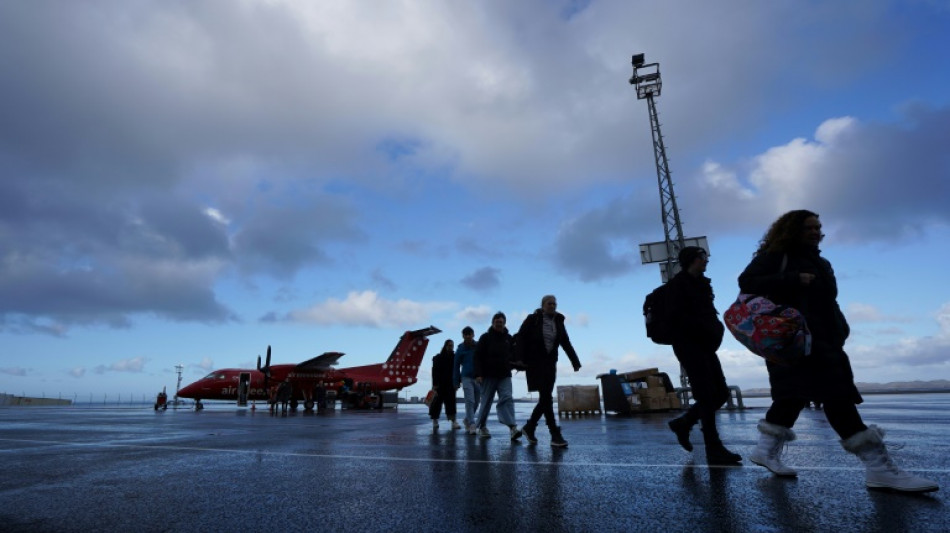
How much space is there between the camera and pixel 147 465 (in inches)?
168

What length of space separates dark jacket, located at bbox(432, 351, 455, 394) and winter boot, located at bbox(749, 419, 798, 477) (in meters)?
6.63

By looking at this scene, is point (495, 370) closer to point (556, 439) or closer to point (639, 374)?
point (556, 439)

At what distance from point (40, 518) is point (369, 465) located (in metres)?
2.16

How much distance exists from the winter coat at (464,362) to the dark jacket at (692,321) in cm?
448

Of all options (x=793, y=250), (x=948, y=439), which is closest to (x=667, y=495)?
(x=793, y=250)

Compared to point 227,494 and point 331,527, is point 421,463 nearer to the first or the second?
point 227,494

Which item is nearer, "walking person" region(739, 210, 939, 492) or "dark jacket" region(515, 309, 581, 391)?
"walking person" region(739, 210, 939, 492)

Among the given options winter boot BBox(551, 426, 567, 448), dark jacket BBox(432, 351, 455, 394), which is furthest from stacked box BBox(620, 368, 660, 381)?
winter boot BBox(551, 426, 567, 448)

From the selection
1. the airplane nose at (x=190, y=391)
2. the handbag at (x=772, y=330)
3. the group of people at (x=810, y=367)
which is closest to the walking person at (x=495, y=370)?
the group of people at (x=810, y=367)

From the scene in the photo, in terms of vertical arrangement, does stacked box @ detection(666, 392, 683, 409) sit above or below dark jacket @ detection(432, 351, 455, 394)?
below

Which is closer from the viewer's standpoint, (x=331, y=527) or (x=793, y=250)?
(x=331, y=527)

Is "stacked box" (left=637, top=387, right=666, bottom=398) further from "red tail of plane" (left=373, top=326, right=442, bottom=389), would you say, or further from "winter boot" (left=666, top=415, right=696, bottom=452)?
"red tail of plane" (left=373, top=326, right=442, bottom=389)

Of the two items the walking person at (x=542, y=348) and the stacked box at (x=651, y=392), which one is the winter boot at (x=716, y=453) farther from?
the stacked box at (x=651, y=392)

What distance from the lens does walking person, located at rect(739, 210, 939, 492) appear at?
289 centimetres
